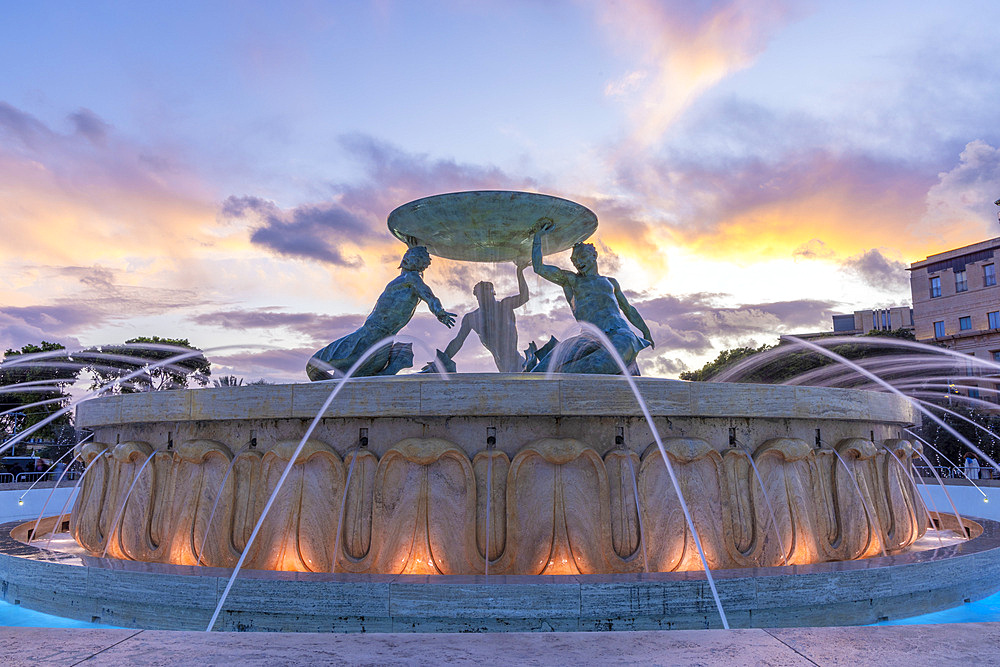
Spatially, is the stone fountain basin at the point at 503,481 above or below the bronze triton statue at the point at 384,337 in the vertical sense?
below

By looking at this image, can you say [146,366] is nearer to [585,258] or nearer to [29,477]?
[29,477]

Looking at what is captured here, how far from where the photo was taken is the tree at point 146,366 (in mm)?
47094

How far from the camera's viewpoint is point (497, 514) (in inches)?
266

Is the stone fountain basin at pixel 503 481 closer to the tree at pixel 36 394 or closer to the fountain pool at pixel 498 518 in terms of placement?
the fountain pool at pixel 498 518

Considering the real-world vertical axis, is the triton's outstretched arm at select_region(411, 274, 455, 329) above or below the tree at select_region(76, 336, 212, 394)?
below

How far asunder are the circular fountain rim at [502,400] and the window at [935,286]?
54.9 m

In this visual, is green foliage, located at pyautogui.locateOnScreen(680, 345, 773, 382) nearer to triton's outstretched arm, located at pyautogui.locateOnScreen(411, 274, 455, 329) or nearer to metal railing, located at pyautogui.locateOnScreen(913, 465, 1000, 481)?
metal railing, located at pyautogui.locateOnScreen(913, 465, 1000, 481)

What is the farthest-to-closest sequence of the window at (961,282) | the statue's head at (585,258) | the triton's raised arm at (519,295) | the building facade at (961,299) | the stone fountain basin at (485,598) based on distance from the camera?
1. the window at (961,282)
2. the building facade at (961,299)
3. the triton's raised arm at (519,295)
4. the statue's head at (585,258)
5. the stone fountain basin at (485,598)

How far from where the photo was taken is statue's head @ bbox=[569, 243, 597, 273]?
11945mm

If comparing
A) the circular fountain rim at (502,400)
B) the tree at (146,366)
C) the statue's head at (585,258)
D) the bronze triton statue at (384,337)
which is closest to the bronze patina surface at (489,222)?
the statue's head at (585,258)

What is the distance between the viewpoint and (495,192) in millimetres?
11969

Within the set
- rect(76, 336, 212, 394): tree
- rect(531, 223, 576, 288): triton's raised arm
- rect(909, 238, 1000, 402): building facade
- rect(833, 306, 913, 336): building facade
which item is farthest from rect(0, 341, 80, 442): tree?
rect(833, 306, 913, 336): building facade

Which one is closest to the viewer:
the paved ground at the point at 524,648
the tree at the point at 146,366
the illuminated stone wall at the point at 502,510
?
the paved ground at the point at 524,648

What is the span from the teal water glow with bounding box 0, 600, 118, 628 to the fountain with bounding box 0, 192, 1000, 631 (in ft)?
0.26
